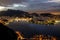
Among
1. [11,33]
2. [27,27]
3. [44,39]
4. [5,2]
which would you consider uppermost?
[11,33]

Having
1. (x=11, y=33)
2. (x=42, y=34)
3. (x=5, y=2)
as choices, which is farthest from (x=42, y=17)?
(x=11, y=33)

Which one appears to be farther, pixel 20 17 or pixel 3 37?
pixel 20 17

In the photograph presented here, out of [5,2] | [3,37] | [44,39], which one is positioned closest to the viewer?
[3,37]

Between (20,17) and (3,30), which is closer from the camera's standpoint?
(3,30)

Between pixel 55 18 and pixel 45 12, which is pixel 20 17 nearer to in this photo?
pixel 45 12

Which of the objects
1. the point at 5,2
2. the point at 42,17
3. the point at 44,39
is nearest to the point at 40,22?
the point at 42,17

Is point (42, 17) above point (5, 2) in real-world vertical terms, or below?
below

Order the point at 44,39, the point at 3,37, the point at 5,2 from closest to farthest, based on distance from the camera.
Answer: the point at 3,37 < the point at 5,2 < the point at 44,39

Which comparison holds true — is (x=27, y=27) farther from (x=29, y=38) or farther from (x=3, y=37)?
(x=3, y=37)

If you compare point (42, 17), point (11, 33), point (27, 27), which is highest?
point (11, 33)
